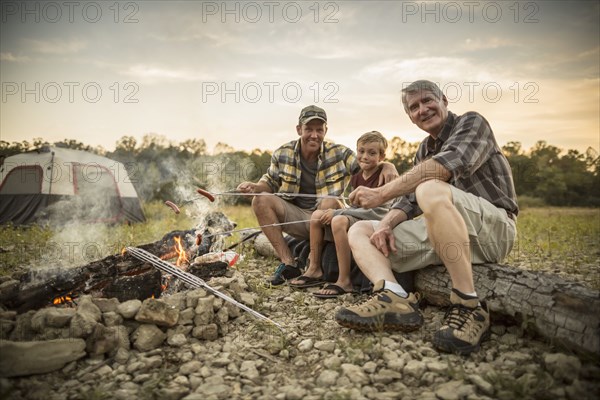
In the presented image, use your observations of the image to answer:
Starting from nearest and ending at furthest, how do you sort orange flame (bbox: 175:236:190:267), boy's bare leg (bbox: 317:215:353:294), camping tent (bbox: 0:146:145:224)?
boy's bare leg (bbox: 317:215:353:294)
orange flame (bbox: 175:236:190:267)
camping tent (bbox: 0:146:145:224)

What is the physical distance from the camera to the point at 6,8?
637 cm

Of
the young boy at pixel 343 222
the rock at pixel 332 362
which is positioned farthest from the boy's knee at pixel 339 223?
the rock at pixel 332 362

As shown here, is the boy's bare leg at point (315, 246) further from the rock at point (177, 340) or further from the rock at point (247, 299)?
the rock at point (177, 340)

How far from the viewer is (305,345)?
8.58 feet

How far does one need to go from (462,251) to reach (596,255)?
174 inches

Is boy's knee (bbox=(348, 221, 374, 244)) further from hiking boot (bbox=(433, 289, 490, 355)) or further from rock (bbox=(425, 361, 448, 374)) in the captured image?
rock (bbox=(425, 361, 448, 374))

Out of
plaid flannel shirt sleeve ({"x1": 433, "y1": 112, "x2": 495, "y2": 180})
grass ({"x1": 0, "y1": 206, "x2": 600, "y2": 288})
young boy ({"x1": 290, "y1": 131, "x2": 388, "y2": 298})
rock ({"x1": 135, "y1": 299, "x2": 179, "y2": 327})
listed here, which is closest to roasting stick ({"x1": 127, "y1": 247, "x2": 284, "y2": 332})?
rock ({"x1": 135, "y1": 299, "x2": 179, "y2": 327})

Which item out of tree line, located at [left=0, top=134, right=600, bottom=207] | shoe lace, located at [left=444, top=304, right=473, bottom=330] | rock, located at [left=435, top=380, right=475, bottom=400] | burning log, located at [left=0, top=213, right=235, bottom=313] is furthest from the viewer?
tree line, located at [left=0, top=134, right=600, bottom=207]

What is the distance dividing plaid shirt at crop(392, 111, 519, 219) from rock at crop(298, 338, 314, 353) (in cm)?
139

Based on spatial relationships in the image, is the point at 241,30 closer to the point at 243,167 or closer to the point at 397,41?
the point at 397,41

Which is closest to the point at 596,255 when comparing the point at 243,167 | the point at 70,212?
the point at 70,212

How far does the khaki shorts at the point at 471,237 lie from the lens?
2652 millimetres

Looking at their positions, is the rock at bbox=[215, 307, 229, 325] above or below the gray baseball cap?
below

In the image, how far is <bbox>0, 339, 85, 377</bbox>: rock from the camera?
6.86ft
